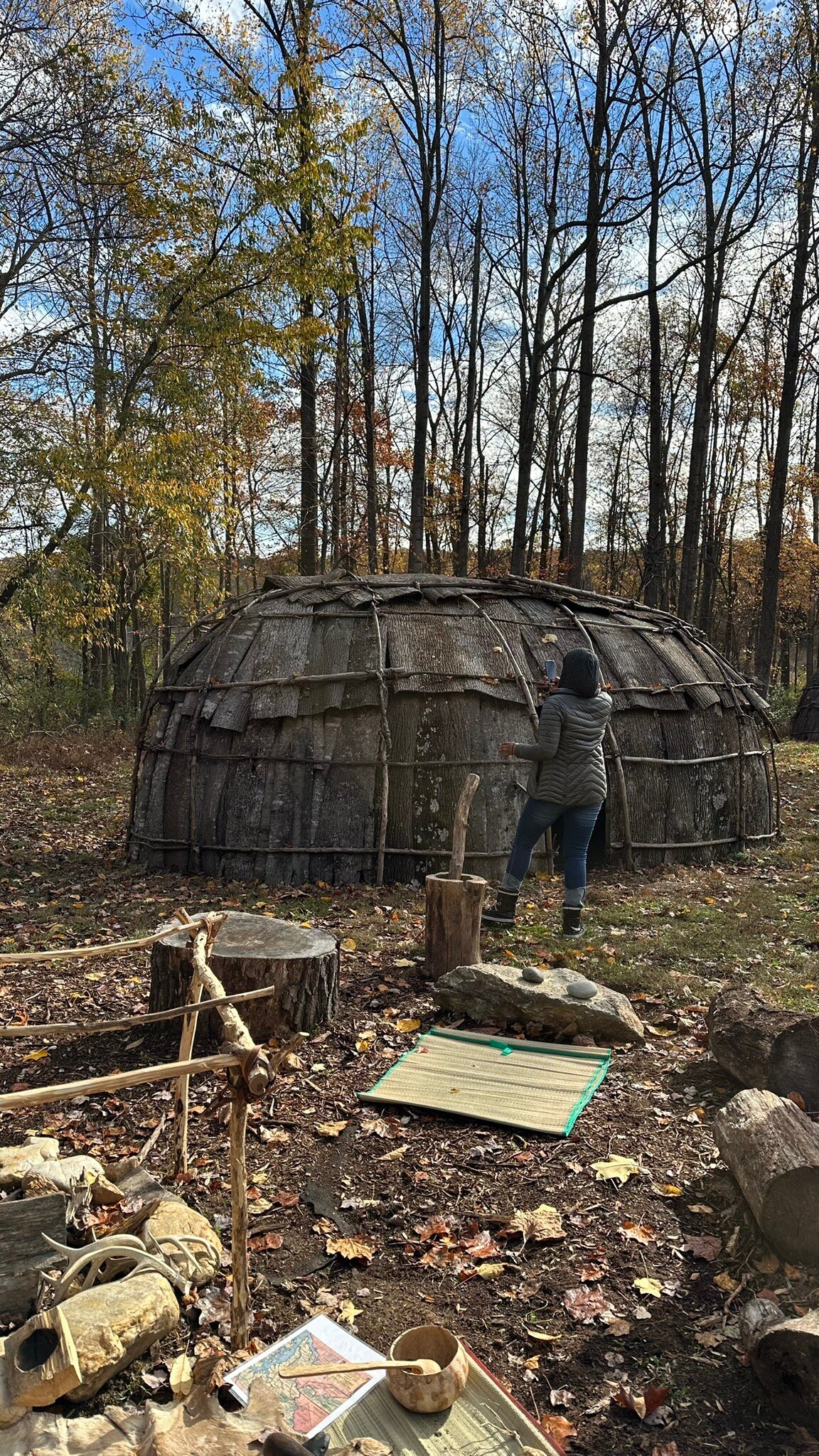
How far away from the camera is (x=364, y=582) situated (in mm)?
10500

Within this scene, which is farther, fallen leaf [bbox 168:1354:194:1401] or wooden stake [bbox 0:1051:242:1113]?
fallen leaf [bbox 168:1354:194:1401]

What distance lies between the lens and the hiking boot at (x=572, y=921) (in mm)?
7137

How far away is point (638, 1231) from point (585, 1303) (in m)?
0.47

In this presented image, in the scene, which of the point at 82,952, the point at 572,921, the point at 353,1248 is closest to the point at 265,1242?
the point at 353,1248

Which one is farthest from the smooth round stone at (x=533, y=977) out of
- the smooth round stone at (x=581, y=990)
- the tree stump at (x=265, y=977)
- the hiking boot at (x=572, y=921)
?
the hiking boot at (x=572, y=921)

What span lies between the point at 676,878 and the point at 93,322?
10684mm

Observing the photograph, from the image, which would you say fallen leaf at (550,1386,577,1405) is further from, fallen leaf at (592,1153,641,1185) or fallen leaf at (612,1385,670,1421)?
fallen leaf at (592,1153,641,1185)

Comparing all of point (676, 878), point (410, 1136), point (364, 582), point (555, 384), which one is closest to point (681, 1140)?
point (410, 1136)

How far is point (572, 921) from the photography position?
7.17 m

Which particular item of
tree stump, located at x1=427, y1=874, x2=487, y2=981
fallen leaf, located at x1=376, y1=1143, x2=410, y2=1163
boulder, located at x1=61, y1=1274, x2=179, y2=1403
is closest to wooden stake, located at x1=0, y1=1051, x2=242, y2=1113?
boulder, located at x1=61, y1=1274, x2=179, y2=1403

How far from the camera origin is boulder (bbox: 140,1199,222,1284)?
3020mm

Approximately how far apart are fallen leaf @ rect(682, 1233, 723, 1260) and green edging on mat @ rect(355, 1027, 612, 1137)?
2.84 ft

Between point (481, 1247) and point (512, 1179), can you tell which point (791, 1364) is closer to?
point (481, 1247)

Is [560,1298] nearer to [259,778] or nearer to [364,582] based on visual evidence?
[259,778]
